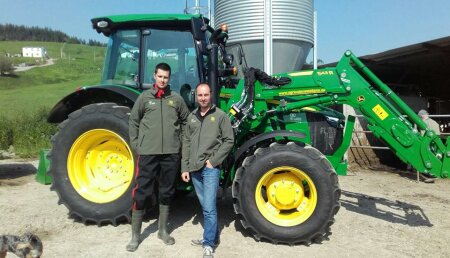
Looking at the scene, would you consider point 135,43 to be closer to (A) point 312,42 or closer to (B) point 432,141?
(B) point 432,141

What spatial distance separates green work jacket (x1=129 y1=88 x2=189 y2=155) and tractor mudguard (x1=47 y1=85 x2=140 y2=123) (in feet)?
1.89

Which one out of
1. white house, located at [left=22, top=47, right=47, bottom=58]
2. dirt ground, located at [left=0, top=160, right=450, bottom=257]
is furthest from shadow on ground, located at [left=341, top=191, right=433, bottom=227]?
white house, located at [left=22, top=47, right=47, bottom=58]

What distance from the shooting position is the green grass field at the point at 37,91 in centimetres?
1219

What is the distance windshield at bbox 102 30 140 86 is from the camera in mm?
Answer: 4891

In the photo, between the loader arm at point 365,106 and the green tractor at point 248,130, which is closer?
the green tractor at point 248,130

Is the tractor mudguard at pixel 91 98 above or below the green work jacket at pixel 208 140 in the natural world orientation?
above

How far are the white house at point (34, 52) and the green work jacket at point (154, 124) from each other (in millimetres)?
78564

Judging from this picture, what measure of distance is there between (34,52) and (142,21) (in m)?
78.6

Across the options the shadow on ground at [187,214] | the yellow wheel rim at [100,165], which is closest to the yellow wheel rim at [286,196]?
the shadow on ground at [187,214]

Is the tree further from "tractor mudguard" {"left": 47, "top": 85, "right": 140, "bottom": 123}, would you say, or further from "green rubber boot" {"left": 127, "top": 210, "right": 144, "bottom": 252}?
"green rubber boot" {"left": 127, "top": 210, "right": 144, "bottom": 252}

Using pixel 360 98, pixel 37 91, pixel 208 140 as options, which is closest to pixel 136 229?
pixel 208 140

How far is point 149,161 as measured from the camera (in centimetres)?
405

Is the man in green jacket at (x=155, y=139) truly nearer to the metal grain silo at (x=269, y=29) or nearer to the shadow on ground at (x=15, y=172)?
the shadow on ground at (x=15, y=172)

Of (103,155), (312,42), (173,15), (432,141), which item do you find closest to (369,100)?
(432,141)
